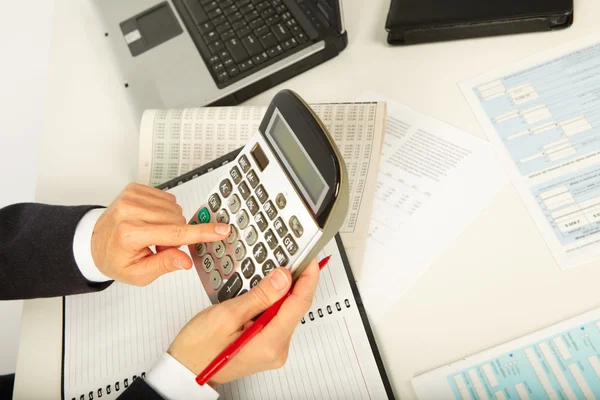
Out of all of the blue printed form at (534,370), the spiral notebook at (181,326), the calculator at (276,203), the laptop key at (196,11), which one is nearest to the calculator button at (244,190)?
the calculator at (276,203)

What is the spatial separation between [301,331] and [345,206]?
17 centimetres

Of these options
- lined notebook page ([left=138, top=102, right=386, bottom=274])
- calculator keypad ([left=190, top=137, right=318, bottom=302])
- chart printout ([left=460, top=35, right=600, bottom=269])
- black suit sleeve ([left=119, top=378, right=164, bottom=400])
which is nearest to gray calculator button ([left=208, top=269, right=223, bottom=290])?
calculator keypad ([left=190, top=137, right=318, bottom=302])

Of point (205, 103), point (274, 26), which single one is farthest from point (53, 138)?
point (274, 26)

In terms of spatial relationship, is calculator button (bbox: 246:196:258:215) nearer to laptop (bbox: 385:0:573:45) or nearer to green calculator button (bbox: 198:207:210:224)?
green calculator button (bbox: 198:207:210:224)

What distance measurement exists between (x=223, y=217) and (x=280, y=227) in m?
0.07

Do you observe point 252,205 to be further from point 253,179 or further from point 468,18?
point 468,18

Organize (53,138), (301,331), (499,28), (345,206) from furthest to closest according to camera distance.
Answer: (53,138) → (499,28) → (301,331) → (345,206)

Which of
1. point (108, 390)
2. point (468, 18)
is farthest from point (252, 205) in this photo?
point (468, 18)

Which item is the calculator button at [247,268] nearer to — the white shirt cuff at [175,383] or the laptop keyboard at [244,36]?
the white shirt cuff at [175,383]

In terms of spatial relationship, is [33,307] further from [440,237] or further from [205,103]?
[440,237]

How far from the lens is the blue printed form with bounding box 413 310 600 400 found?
1.40 ft

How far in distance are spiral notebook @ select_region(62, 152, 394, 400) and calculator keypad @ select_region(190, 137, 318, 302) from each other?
89 millimetres

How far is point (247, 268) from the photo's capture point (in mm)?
440

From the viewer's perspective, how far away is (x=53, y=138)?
2.35 feet
